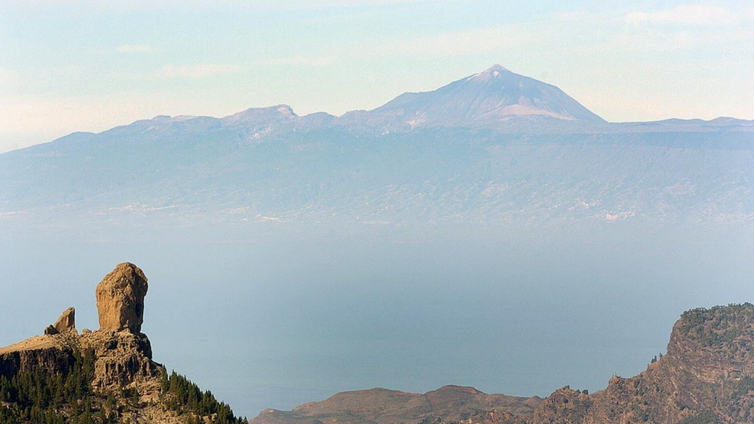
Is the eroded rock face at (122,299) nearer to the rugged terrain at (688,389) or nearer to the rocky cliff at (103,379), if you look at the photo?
the rocky cliff at (103,379)

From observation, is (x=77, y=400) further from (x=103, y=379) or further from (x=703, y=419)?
(x=703, y=419)

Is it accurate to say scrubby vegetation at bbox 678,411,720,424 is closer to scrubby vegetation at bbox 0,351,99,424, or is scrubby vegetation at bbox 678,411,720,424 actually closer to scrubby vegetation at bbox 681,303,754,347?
scrubby vegetation at bbox 681,303,754,347

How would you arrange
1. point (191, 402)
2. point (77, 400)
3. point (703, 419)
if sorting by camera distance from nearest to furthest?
point (191, 402), point (77, 400), point (703, 419)

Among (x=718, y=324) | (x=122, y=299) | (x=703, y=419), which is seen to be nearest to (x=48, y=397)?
(x=122, y=299)

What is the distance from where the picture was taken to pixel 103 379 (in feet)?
217

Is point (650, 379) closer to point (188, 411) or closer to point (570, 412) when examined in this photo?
point (570, 412)

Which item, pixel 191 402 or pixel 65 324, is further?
pixel 65 324

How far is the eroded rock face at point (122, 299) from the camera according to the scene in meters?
68.9

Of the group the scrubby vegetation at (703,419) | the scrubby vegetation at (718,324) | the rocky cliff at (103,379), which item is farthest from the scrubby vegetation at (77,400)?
the scrubby vegetation at (718,324)

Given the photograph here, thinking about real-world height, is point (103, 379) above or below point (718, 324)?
below

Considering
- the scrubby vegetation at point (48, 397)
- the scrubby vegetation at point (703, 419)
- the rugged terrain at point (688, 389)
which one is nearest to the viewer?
the scrubby vegetation at point (48, 397)

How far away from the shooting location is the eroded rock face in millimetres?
68938

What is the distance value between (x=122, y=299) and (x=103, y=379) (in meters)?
4.75

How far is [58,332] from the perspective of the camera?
6900 cm
